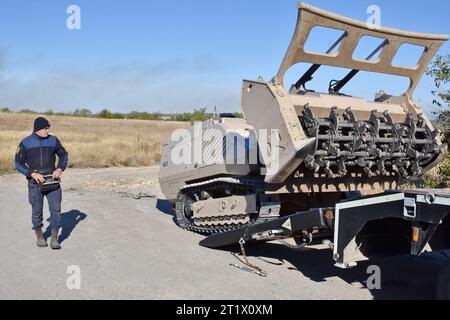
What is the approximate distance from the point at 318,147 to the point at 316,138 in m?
0.30

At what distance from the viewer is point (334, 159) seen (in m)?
6.25

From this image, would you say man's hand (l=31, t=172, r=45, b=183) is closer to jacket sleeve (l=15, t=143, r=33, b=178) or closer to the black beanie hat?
jacket sleeve (l=15, t=143, r=33, b=178)

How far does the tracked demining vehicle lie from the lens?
598cm

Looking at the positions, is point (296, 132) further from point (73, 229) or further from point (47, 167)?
point (73, 229)

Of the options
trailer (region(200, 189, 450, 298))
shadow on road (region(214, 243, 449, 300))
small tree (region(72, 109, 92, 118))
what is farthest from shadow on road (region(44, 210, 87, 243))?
small tree (region(72, 109, 92, 118))

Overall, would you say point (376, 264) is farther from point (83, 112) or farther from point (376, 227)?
point (83, 112)

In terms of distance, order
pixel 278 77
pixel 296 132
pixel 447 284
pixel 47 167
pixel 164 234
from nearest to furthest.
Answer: pixel 447 284
pixel 296 132
pixel 278 77
pixel 47 167
pixel 164 234

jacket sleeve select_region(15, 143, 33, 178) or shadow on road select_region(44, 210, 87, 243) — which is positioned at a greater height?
jacket sleeve select_region(15, 143, 33, 178)

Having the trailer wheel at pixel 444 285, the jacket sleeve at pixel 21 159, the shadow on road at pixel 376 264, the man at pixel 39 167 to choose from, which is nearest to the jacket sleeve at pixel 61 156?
the man at pixel 39 167

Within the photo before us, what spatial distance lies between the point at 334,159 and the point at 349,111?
644 millimetres

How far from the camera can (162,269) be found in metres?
6.37

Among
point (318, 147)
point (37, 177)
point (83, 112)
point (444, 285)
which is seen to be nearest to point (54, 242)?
point (37, 177)

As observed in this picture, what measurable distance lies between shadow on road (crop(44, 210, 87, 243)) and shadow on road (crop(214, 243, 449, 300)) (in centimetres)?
246
